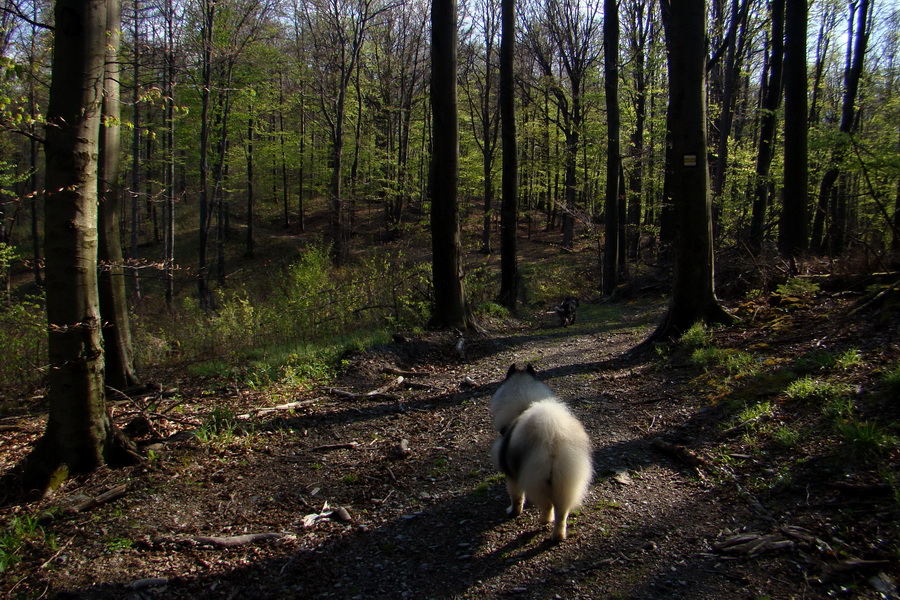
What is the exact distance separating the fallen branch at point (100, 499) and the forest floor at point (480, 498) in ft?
0.07

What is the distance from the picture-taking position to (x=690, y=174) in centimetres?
737

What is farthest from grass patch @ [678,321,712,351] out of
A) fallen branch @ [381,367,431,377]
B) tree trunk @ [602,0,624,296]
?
tree trunk @ [602,0,624,296]

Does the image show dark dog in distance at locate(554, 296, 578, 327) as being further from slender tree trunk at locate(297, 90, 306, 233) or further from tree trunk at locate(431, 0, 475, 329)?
slender tree trunk at locate(297, 90, 306, 233)

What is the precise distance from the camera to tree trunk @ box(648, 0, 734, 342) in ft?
24.0

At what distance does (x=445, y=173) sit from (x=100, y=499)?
24.8 ft

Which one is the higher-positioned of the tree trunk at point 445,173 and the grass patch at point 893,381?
the tree trunk at point 445,173

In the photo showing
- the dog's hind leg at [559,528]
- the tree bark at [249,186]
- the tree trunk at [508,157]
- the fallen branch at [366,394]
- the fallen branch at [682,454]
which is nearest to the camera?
the dog's hind leg at [559,528]

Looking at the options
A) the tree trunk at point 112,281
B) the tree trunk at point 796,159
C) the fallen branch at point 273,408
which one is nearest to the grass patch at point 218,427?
the fallen branch at point 273,408

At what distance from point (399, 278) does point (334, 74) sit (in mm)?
22058

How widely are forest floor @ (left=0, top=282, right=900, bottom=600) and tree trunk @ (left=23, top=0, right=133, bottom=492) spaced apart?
14.7 inches

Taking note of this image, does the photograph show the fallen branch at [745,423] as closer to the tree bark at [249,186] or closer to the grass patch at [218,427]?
the grass patch at [218,427]

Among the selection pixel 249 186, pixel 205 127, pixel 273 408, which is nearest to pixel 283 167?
pixel 249 186

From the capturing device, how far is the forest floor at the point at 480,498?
119 inches

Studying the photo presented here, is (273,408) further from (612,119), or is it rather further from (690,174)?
(612,119)
